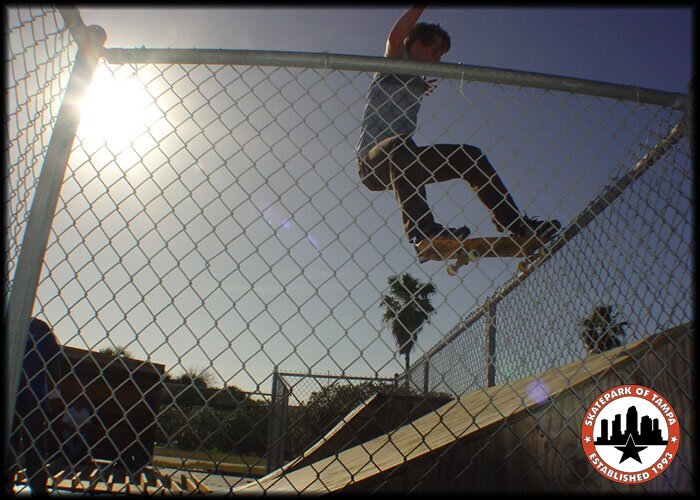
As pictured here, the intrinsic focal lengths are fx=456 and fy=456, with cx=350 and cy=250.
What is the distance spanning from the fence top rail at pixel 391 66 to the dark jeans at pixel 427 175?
0.53m

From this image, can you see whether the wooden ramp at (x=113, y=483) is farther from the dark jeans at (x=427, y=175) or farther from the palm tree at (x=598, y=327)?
the palm tree at (x=598, y=327)

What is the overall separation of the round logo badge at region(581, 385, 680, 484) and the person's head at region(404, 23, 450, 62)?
2.44 metres

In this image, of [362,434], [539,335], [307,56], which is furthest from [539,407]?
[362,434]

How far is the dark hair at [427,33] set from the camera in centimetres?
321

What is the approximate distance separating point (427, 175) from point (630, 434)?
72.4 inches

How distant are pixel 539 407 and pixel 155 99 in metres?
2.47

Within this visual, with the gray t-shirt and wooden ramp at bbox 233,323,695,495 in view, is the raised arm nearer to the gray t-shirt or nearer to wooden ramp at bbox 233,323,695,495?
the gray t-shirt

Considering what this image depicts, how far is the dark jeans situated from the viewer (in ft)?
9.70

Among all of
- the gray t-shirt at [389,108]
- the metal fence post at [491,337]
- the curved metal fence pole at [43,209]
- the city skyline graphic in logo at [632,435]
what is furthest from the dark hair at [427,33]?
the city skyline graphic in logo at [632,435]

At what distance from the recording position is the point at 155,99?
2.40m

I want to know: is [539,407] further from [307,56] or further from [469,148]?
[307,56]

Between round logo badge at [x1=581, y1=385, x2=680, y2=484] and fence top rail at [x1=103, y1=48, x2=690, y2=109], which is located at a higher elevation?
fence top rail at [x1=103, y1=48, x2=690, y2=109]

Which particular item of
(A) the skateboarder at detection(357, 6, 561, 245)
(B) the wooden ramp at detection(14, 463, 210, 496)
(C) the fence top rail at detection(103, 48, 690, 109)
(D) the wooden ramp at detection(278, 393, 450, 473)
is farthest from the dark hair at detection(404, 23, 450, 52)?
(D) the wooden ramp at detection(278, 393, 450, 473)

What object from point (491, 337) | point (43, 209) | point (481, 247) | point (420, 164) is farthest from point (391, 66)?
point (491, 337)
